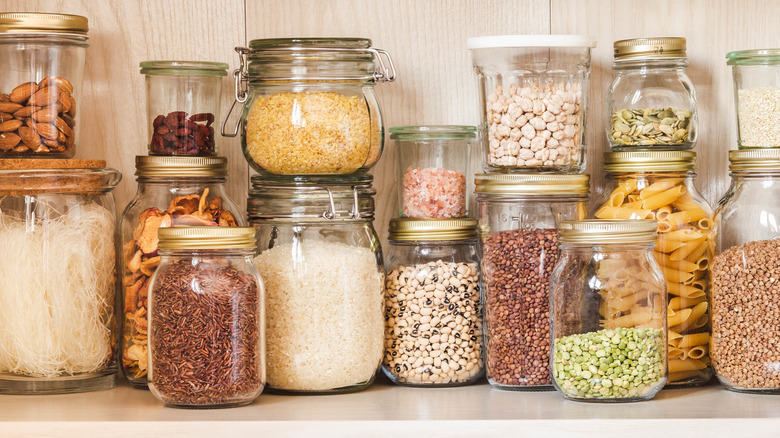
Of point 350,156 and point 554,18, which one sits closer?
point 350,156

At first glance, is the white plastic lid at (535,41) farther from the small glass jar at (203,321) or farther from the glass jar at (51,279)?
the glass jar at (51,279)

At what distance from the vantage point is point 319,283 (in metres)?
1.18

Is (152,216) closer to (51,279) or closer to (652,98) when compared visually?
(51,279)

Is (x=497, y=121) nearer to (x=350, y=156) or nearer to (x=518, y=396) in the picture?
(x=350, y=156)

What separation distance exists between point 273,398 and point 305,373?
0.17 feet

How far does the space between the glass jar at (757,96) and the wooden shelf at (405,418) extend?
347 mm

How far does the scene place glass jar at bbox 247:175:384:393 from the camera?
118 cm

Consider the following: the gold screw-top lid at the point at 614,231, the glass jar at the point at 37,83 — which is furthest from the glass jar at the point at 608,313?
the glass jar at the point at 37,83

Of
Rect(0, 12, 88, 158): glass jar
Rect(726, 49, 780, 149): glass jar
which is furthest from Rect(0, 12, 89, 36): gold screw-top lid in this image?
Rect(726, 49, 780, 149): glass jar

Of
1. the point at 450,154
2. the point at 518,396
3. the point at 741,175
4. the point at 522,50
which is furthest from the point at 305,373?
the point at 741,175

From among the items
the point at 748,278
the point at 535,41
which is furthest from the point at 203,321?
the point at 748,278

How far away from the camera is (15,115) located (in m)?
1.24

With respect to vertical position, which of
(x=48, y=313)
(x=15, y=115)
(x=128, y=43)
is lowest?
(x=48, y=313)

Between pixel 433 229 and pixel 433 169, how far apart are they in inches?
3.8
